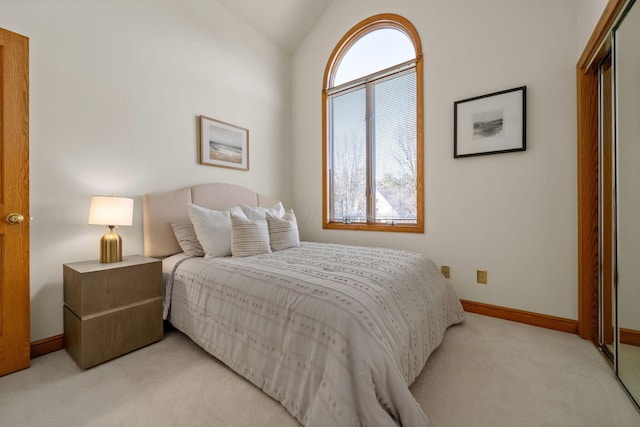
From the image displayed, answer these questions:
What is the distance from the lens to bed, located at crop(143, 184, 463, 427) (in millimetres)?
1102

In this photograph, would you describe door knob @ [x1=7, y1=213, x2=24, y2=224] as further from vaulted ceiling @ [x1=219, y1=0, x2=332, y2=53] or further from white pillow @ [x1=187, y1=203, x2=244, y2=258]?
vaulted ceiling @ [x1=219, y1=0, x2=332, y2=53]

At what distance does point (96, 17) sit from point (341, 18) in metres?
2.54

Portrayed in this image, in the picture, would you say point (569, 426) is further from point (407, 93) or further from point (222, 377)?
point (407, 93)

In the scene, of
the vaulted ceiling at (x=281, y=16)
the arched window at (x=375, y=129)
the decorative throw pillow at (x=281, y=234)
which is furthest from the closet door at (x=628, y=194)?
the vaulted ceiling at (x=281, y=16)

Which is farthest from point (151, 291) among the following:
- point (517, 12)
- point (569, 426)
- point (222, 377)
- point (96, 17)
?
point (517, 12)

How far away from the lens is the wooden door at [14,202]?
1.65m

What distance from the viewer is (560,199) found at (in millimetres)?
2166

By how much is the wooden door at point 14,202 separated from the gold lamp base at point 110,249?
1.23ft

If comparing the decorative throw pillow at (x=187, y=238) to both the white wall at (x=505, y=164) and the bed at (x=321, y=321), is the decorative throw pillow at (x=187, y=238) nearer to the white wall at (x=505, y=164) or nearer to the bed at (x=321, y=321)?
the bed at (x=321, y=321)

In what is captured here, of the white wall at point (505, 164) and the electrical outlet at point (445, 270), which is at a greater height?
the white wall at point (505, 164)

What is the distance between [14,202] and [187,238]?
3.44ft

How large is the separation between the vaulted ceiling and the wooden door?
2.14 metres

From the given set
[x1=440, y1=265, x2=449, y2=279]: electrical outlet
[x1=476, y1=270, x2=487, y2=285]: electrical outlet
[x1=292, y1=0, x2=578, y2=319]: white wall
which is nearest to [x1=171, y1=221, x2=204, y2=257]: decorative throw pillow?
[x1=292, y1=0, x2=578, y2=319]: white wall

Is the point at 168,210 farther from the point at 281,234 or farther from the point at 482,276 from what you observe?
the point at 482,276
